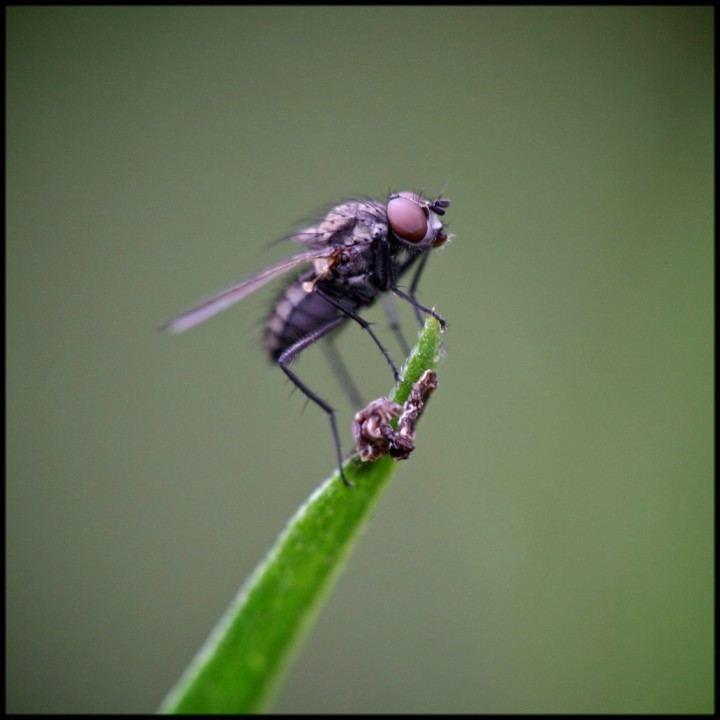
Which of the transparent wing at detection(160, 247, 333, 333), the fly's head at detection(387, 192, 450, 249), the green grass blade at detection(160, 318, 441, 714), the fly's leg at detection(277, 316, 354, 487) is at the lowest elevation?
the green grass blade at detection(160, 318, 441, 714)

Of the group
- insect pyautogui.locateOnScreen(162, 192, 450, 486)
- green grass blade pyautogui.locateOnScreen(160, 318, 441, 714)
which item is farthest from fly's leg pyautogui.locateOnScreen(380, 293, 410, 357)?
green grass blade pyautogui.locateOnScreen(160, 318, 441, 714)

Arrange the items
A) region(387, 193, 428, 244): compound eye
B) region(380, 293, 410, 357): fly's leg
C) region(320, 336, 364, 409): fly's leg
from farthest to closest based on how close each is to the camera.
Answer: region(320, 336, 364, 409): fly's leg, region(380, 293, 410, 357): fly's leg, region(387, 193, 428, 244): compound eye

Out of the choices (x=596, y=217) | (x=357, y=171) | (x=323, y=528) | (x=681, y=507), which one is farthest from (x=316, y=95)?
(x=323, y=528)

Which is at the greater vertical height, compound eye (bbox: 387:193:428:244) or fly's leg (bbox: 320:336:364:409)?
compound eye (bbox: 387:193:428:244)

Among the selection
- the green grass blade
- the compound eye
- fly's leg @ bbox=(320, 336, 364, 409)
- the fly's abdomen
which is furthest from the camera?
fly's leg @ bbox=(320, 336, 364, 409)

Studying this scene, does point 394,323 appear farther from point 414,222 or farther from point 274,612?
point 274,612

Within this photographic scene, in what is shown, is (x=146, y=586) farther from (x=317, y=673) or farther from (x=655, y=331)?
(x=655, y=331)

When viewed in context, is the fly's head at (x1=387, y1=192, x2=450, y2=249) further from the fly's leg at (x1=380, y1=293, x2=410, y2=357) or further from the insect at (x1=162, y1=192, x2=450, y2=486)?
the fly's leg at (x1=380, y1=293, x2=410, y2=357)
